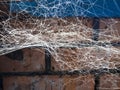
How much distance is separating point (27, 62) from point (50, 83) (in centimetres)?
23

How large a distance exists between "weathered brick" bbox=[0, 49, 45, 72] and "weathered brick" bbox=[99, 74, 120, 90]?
45 centimetres

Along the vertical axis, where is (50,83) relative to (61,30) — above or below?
below

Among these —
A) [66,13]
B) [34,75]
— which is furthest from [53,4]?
[34,75]

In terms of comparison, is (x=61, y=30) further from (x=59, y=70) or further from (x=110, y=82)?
(x=110, y=82)

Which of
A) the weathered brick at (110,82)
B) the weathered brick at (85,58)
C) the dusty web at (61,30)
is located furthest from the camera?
the weathered brick at (110,82)

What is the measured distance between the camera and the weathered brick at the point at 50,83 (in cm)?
196

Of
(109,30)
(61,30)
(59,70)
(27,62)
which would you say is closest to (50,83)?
(59,70)

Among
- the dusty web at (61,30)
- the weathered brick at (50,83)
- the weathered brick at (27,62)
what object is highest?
the dusty web at (61,30)

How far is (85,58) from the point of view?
6.14 feet

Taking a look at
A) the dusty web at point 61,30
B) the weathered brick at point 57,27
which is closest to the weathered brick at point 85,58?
the dusty web at point 61,30

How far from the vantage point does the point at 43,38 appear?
1.78 meters

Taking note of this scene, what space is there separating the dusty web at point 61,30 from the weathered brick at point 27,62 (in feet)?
0.37

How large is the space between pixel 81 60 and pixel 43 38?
326 millimetres

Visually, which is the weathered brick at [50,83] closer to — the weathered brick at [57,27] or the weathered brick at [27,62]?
the weathered brick at [27,62]
